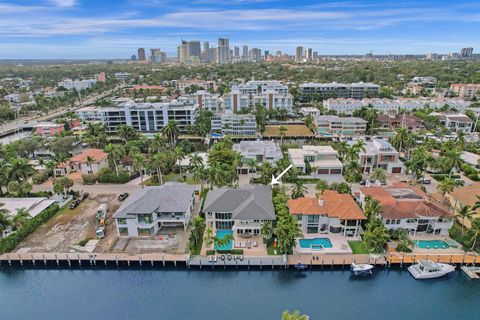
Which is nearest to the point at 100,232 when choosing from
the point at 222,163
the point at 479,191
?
the point at 222,163

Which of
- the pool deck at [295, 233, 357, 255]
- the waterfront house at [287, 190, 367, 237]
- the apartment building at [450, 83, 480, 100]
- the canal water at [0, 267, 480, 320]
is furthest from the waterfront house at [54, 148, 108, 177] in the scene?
the apartment building at [450, 83, 480, 100]

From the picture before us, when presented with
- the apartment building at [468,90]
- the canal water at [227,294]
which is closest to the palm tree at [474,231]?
the canal water at [227,294]

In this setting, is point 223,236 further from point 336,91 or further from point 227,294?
point 336,91

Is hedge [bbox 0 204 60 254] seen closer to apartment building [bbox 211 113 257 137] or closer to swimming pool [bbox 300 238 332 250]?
swimming pool [bbox 300 238 332 250]

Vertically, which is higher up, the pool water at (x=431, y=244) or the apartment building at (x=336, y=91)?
the apartment building at (x=336, y=91)

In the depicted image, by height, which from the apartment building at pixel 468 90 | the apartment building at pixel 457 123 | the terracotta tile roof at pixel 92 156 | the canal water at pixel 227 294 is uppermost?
the apartment building at pixel 468 90

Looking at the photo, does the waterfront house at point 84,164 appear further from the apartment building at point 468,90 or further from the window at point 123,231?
the apartment building at point 468,90
